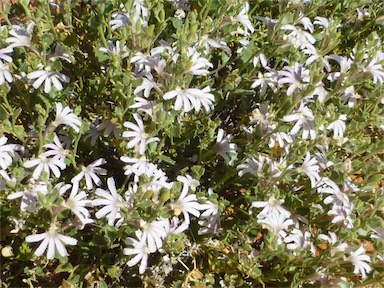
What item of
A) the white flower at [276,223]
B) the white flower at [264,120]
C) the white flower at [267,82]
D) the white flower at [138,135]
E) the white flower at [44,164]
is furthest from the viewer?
the white flower at [267,82]

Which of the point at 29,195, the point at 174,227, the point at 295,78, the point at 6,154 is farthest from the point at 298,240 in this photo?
the point at 6,154

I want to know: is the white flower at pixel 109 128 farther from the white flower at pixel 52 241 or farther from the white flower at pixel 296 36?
the white flower at pixel 296 36

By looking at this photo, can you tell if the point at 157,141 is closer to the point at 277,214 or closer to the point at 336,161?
the point at 277,214

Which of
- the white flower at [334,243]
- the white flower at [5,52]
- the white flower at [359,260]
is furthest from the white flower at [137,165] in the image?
the white flower at [359,260]

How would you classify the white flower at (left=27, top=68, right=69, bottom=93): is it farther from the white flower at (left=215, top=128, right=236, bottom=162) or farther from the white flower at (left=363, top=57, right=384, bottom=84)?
the white flower at (left=363, top=57, right=384, bottom=84)

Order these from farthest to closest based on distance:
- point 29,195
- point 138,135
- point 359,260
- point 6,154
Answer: point 359,260, point 138,135, point 6,154, point 29,195

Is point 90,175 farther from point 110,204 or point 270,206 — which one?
point 270,206
